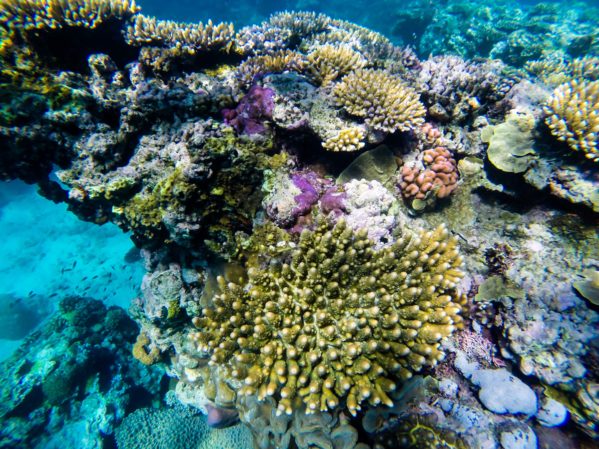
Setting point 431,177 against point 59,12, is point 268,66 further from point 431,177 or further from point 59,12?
point 59,12

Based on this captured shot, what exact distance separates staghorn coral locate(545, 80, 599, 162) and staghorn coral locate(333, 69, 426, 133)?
5.74 ft

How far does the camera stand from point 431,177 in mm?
4379

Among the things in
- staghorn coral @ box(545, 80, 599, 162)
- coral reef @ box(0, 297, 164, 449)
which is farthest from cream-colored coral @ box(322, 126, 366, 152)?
coral reef @ box(0, 297, 164, 449)

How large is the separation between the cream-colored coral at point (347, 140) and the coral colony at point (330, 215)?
0.04 meters

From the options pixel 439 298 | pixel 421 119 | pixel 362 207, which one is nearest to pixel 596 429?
pixel 439 298

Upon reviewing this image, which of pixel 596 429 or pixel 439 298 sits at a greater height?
pixel 439 298

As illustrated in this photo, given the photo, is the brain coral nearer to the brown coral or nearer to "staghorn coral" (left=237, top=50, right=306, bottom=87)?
the brown coral

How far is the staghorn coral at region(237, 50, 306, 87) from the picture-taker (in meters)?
5.34

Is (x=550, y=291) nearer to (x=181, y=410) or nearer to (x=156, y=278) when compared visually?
(x=156, y=278)

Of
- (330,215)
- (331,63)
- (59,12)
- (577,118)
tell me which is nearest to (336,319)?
(330,215)

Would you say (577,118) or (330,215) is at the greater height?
(577,118)

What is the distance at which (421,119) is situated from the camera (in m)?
4.51

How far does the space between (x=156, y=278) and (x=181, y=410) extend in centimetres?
488

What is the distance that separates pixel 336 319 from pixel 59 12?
284 inches
